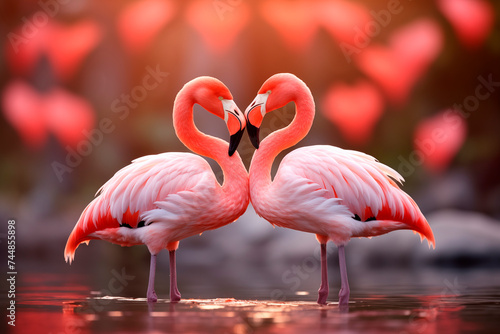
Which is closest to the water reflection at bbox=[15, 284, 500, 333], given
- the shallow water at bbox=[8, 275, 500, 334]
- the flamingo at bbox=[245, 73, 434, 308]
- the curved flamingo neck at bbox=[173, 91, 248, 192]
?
the shallow water at bbox=[8, 275, 500, 334]

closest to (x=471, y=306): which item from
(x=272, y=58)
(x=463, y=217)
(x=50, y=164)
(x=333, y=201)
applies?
(x=333, y=201)

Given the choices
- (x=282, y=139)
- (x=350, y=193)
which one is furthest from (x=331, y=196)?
(x=282, y=139)

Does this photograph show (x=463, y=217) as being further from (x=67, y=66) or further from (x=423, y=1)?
(x=67, y=66)

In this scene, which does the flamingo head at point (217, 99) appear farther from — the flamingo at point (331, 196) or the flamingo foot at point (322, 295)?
the flamingo foot at point (322, 295)

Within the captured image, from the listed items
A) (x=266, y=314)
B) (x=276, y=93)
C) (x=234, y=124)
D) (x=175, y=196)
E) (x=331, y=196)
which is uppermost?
(x=276, y=93)

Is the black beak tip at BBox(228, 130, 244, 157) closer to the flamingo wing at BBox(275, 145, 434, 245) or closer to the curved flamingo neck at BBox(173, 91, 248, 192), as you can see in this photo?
the curved flamingo neck at BBox(173, 91, 248, 192)

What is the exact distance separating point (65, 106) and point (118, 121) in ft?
3.77

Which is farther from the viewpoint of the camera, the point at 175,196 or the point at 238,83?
the point at 238,83

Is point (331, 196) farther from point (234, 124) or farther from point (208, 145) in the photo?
point (208, 145)

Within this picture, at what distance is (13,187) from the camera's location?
1405cm

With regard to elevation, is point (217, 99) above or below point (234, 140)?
above

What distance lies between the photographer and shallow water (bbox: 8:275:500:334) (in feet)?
11.7

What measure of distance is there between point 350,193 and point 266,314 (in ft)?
4.10

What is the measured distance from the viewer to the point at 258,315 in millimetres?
4117
